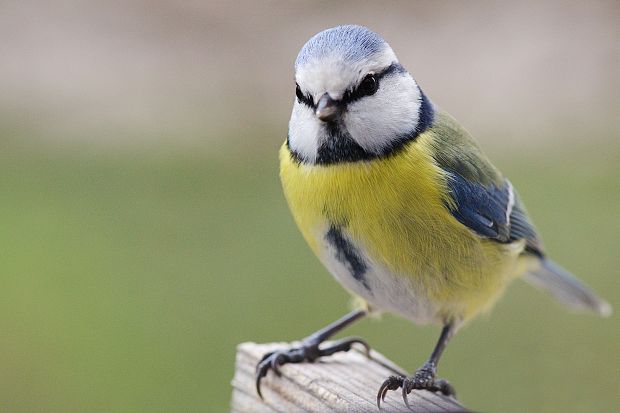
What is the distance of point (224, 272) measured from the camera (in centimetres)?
299

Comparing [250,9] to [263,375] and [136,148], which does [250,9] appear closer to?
[136,148]

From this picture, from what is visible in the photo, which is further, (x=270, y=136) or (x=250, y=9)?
(x=250, y=9)

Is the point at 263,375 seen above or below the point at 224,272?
above

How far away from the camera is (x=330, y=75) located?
147 centimetres

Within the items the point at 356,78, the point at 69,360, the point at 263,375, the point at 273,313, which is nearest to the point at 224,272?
the point at 273,313

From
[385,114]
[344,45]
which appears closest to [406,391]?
[385,114]

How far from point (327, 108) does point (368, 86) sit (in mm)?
99

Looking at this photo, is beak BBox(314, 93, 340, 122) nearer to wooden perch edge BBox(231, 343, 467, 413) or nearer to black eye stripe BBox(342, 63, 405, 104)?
black eye stripe BBox(342, 63, 405, 104)

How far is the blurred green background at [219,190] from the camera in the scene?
2.65 metres

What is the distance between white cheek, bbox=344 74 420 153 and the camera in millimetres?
1542

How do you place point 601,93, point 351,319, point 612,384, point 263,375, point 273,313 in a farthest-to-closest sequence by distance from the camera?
1. point 601,93
2. point 273,313
3. point 612,384
4. point 351,319
5. point 263,375

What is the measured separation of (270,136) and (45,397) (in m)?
1.41

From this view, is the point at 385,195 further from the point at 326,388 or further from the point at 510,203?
the point at 510,203

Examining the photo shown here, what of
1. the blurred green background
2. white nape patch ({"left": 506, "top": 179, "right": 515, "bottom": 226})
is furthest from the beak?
the blurred green background
